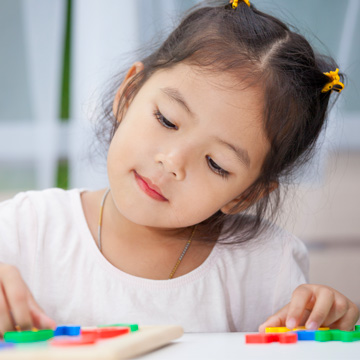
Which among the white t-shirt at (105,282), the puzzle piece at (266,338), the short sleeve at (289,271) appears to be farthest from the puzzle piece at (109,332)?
the short sleeve at (289,271)

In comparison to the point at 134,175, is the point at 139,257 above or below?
below

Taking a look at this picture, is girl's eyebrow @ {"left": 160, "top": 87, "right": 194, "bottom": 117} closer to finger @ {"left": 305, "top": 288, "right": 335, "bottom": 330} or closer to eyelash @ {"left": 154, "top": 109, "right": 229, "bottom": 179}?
eyelash @ {"left": 154, "top": 109, "right": 229, "bottom": 179}

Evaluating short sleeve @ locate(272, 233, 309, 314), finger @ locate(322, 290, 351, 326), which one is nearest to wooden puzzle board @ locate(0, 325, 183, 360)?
finger @ locate(322, 290, 351, 326)

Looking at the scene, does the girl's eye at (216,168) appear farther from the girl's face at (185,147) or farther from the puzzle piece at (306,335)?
the puzzle piece at (306,335)

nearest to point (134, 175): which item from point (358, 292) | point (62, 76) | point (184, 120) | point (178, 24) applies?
point (184, 120)

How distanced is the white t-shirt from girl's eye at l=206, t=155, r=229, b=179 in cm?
22

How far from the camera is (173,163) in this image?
819 mm

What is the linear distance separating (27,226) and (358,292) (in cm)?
117

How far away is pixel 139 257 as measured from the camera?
1.00m

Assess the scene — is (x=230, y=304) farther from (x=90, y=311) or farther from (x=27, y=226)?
(x=27, y=226)

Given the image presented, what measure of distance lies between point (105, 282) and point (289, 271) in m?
0.34

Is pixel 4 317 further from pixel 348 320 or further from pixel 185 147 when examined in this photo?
pixel 348 320

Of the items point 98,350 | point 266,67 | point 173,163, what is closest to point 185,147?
point 173,163

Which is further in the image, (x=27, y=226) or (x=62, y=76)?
(x=62, y=76)
